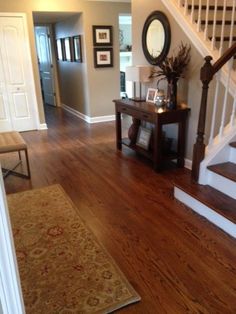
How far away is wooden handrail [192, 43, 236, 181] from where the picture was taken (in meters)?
2.40

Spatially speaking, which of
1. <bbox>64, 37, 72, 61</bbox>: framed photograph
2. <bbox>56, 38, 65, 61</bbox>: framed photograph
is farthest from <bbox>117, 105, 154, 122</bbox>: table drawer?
<bbox>56, 38, 65, 61</bbox>: framed photograph

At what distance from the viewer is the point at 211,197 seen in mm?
2502

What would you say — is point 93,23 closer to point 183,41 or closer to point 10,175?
point 183,41

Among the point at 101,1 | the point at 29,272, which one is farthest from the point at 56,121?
the point at 29,272

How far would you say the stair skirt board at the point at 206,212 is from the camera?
2240 mm

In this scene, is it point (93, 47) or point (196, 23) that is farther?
point (93, 47)

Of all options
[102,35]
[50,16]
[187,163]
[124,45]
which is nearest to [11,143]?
[187,163]

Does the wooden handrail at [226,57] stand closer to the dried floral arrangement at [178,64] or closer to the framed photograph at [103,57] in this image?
the dried floral arrangement at [178,64]

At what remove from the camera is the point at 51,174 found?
139 inches

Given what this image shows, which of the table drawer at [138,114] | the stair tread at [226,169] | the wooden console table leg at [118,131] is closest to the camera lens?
the stair tread at [226,169]

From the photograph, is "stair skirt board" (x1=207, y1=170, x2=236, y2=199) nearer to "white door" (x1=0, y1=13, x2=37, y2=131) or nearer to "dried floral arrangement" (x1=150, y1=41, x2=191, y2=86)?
"dried floral arrangement" (x1=150, y1=41, x2=191, y2=86)

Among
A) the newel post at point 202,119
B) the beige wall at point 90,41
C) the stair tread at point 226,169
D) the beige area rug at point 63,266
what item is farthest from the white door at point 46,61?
the stair tread at point 226,169

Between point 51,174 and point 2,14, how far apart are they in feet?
10.4

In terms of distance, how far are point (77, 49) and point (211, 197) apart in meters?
4.68
